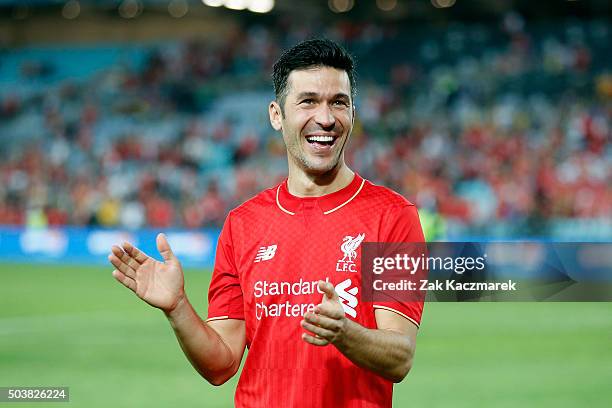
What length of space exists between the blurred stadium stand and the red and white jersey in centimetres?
1833

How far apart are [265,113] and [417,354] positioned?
1962 centimetres

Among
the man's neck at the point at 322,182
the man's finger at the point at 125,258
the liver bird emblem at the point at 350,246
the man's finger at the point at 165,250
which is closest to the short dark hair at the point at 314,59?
the man's neck at the point at 322,182

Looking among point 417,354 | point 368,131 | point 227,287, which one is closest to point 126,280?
point 227,287

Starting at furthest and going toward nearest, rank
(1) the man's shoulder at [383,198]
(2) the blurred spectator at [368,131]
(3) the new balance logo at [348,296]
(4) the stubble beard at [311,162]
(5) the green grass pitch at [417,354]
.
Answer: (2) the blurred spectator at [368,131]
(5) the green grass pitch at [417,354]
(4) the stubble beard at [311,162]
(1) the man's shoulder at [383,198]
(3) the new balance logo at [348,296]

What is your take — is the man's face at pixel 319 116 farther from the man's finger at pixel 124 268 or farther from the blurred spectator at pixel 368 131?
the blurred spectator at pixel 368 131

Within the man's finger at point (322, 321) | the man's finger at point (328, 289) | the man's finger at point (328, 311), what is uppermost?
the man's finger at point (328, 289)

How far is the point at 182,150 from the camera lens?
2984cm

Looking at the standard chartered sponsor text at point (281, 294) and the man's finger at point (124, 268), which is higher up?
the man's finger at point (124, 268)

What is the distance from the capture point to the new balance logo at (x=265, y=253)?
3812 millimetres

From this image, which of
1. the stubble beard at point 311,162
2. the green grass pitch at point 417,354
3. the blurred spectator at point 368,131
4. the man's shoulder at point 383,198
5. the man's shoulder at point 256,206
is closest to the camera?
the man's shoulder at point 383,198

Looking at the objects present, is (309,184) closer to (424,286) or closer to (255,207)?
(255,207)

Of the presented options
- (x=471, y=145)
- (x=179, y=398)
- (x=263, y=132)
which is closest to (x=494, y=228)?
(x=471, y=145)

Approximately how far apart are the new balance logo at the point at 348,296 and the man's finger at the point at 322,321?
15.9 inches

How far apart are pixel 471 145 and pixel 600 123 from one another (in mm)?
3308
